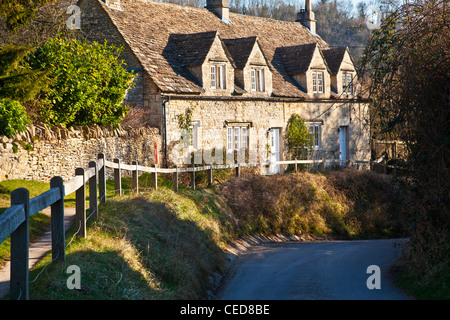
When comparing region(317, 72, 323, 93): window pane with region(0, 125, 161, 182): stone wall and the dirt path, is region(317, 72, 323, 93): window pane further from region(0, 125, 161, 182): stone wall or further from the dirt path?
the dirt path

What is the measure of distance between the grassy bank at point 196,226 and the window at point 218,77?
5396mm

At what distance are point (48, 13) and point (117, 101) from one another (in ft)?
26.9

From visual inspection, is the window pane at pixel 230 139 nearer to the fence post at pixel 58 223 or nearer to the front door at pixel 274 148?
the front door at pixel 274 148

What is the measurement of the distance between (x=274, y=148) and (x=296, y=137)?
131 centimetres

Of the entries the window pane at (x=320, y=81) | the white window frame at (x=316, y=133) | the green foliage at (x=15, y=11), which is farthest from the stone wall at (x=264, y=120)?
the green foliage at (x=15, y=11)

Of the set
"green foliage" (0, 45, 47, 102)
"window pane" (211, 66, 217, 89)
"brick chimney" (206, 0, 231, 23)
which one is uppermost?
"brick chimney" (206, 0, 231, 23)

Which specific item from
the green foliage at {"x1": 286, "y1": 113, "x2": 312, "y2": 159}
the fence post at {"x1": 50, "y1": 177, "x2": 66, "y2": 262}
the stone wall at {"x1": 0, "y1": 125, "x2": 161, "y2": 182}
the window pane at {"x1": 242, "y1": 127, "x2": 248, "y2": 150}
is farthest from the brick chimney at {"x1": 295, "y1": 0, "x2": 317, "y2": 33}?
the fence post at {"x1": 50, "y1": 177, "x2": 66, "y2": 262}

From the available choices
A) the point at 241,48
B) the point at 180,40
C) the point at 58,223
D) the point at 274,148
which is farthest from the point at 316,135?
the point at 58,223

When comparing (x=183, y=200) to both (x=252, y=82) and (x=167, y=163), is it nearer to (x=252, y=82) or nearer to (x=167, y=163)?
(x=167, y=163)

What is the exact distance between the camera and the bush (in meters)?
15.2

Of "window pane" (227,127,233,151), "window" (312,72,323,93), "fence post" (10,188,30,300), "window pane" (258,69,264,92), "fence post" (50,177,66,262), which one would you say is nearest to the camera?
"fence post" (10,188,30,300)

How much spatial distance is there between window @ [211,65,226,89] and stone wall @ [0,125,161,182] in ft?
15.0

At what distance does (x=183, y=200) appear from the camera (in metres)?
14.8

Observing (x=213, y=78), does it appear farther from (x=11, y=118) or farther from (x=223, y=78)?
(x=11, y=118)
